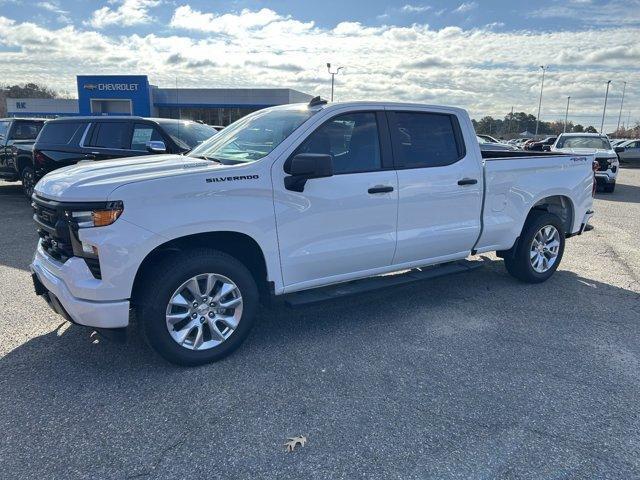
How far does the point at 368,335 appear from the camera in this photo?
436 cm

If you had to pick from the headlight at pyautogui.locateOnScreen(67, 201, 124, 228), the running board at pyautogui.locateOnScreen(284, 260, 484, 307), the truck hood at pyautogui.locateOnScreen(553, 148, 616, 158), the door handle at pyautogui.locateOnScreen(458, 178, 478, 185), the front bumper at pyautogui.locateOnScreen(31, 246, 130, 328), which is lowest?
the truck hood at pyautogui.locateOnScreen(553, 148, 616, 158)

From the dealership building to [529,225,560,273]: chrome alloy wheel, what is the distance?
3733 cm

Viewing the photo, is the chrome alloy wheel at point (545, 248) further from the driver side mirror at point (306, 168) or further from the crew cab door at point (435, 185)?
the driver side mirror at point (306, 168)

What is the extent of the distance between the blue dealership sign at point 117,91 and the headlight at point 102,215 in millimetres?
42482

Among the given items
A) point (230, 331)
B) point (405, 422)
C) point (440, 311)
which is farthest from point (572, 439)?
point (230, 331)

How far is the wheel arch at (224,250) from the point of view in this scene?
3564 mm

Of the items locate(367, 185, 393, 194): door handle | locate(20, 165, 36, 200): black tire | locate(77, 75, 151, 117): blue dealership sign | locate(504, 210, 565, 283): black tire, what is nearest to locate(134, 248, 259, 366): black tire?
locate(367, 185, 393, 194): door handle

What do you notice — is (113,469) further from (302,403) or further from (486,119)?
(486,119)

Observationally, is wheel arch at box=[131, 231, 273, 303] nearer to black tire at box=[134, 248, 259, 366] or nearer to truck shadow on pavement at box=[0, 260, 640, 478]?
black tire at box=[134, 248, 259, 366]

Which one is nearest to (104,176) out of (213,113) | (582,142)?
(582,142)

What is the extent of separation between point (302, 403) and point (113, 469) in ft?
3.89

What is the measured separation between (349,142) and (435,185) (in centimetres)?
96

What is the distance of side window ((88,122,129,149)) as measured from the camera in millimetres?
8922

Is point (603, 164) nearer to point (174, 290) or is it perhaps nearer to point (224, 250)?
point (224, 250)
